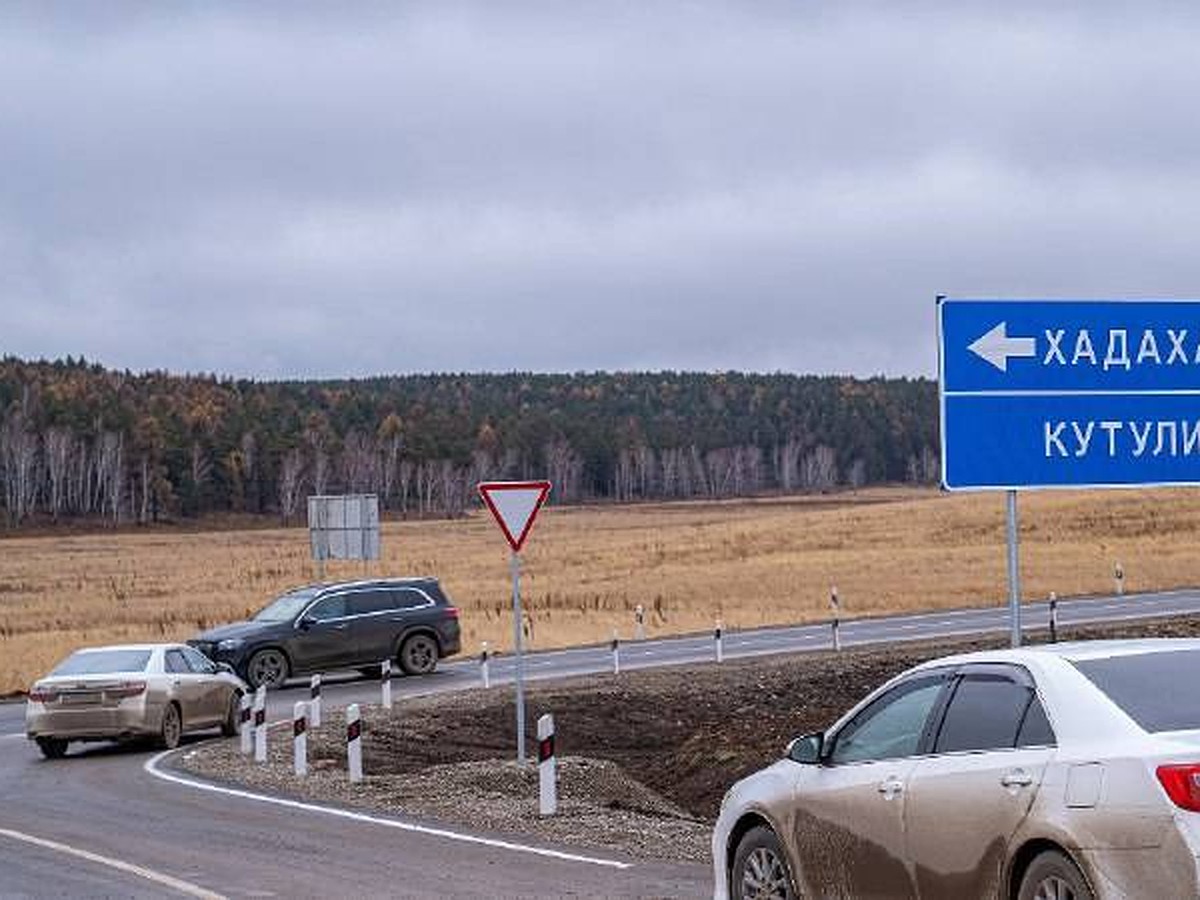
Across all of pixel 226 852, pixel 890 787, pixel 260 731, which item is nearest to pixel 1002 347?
pixel 226 852

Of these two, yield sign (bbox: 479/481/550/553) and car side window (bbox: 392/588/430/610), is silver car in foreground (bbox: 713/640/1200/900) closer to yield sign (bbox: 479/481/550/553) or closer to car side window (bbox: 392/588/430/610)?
yield sign (bbox: 479/481/550/553)

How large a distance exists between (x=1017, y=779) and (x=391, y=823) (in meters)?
9.88

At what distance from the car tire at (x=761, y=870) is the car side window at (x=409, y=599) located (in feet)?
91.8

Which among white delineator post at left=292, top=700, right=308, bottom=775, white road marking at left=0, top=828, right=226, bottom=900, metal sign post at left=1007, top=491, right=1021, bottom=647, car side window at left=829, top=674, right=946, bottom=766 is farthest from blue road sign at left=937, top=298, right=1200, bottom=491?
white delineator post at left=292, top=700, right=308, bottom=775

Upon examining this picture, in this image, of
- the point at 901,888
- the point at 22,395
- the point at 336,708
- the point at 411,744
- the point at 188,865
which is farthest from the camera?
the point at 22,395

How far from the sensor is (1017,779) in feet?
30.2

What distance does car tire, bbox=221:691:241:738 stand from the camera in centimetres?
2936

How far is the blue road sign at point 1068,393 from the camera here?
16.4 m

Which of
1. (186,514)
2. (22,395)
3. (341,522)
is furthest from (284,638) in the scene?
(22,395)

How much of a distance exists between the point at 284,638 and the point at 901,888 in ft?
92.2

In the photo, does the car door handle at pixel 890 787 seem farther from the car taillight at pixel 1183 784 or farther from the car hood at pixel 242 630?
the car hood at pixel 242 630

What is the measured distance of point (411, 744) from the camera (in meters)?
26.9

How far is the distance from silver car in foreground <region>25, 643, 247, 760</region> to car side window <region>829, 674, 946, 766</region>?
17.7 meters

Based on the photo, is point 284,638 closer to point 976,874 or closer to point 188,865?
point 188,865
